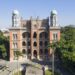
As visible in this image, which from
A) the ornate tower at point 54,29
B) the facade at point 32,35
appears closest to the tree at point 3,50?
the facade at point 32,35

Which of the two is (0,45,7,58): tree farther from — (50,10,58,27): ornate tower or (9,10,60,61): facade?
(50,10,58,27): ornate tower

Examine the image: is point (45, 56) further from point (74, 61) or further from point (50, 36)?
point (74, 61)

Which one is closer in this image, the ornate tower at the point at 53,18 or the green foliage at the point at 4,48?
the ornate tower at the point at 53,18

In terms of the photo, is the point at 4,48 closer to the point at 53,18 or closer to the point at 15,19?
the point at 15,19

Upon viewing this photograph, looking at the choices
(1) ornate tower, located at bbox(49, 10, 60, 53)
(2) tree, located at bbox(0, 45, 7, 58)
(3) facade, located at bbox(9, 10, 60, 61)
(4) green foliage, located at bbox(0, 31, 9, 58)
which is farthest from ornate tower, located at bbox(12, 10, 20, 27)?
(1) ornate tower, located at bbox(49, 10, 60, 53)

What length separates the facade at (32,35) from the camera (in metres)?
96.6

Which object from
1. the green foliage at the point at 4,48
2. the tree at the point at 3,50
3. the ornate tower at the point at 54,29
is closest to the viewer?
the ornate tower at the point at 54,29

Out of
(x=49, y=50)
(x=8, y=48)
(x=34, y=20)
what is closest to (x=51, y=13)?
(x=34, y=20)

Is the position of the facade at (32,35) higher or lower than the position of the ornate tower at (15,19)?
lower

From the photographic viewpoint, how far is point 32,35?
99.0 meters

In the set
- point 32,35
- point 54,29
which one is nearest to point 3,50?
point 32,35

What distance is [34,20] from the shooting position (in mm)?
98750

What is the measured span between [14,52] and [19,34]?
6.32 metres

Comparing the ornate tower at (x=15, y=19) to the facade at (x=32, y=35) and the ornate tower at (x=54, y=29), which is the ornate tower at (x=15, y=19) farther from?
the ornate tower at (x=54, y=29)
